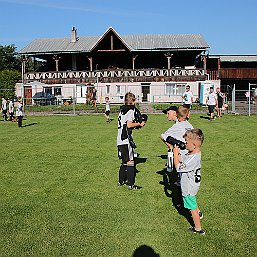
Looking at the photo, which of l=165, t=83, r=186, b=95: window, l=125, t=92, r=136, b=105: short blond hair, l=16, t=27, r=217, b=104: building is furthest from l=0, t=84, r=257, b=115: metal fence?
l=125, t=92, r=136, b=105: short blond hair

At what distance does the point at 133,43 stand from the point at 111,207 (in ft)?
121

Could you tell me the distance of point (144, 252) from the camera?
172 inches

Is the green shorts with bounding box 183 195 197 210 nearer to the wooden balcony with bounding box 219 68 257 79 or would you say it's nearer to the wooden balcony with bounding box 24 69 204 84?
the wooden balcony with bounding box 24 69 204 84

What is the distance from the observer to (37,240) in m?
4.69

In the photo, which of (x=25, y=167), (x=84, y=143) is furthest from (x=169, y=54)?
(x=25, y=167)

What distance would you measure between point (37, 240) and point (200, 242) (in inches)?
79.5

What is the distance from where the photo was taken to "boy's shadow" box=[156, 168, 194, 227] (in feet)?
18.5

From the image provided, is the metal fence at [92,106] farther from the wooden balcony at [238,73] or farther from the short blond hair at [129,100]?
the short blond hair at [129,100]

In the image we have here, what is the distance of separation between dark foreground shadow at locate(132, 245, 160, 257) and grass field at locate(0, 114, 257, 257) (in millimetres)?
63

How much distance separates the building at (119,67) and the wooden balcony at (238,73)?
4.73 feet

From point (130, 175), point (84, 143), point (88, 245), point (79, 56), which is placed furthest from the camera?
point (79, 56)

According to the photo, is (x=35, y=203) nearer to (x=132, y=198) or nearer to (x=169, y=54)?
(x=132, y=198)

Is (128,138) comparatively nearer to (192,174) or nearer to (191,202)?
(192,174)

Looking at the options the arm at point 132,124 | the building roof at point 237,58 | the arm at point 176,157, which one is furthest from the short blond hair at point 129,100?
the building roof at point 237,58
